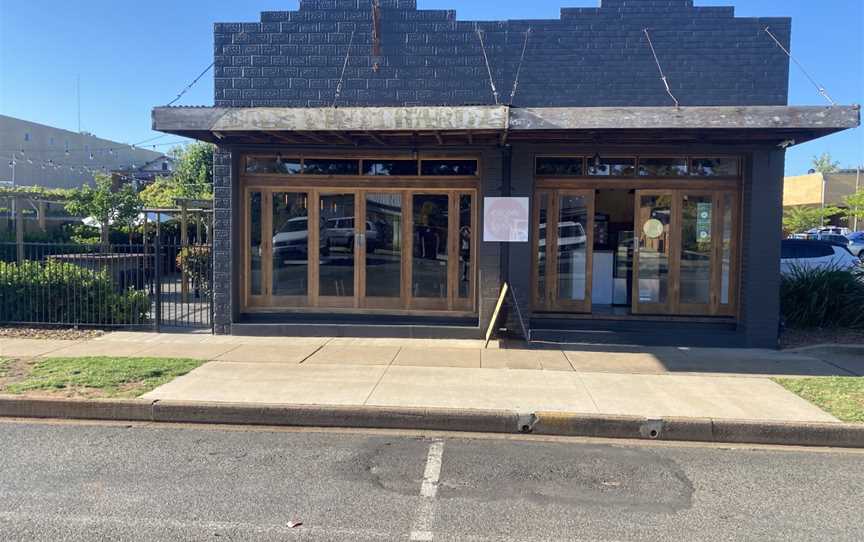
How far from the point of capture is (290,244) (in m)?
11.1

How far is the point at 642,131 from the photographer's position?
906cm

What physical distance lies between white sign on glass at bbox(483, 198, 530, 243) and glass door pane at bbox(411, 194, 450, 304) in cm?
92

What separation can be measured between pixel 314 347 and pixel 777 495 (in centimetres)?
655

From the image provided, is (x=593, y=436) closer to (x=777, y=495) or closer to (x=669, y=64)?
(x=777, y=495)

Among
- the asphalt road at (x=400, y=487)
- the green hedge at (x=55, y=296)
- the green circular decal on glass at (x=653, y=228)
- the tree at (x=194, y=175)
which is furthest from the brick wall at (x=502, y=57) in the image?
the tree at (x=194, y=175)

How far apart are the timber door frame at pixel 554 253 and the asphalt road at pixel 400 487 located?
4763 mm

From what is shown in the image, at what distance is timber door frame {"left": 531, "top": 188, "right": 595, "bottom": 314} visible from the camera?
10.8 m

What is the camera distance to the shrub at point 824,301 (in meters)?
11.4

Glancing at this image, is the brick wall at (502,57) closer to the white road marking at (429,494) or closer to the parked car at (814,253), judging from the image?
the parked car at (814,253)

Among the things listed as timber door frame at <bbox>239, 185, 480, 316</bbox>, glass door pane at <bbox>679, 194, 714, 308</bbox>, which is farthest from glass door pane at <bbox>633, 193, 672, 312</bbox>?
timber door frame at <bbox>239, 185, 480, 316</bbox>

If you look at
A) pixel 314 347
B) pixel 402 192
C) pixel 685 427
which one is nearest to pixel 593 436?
pixel 685 427

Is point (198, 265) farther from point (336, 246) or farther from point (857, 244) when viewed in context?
point (857, 244)

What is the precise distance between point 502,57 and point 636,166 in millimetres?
2720

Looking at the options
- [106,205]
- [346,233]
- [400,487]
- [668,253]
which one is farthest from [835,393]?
[106,205]
